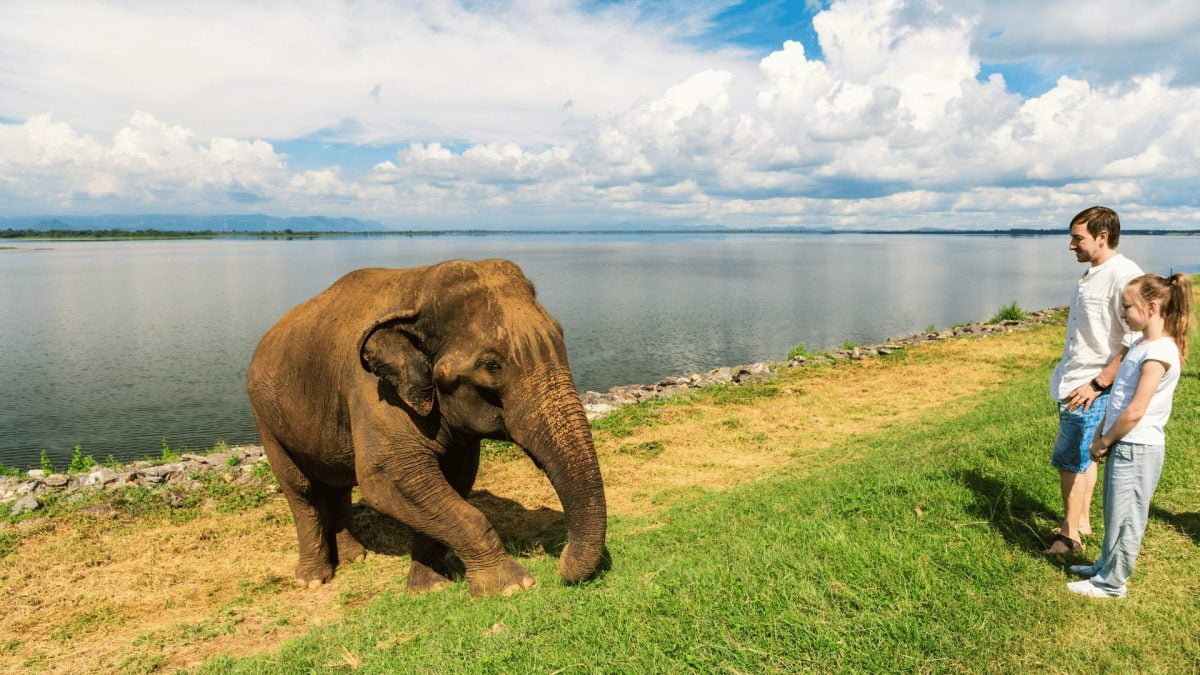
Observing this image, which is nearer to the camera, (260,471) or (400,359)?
(400,359)

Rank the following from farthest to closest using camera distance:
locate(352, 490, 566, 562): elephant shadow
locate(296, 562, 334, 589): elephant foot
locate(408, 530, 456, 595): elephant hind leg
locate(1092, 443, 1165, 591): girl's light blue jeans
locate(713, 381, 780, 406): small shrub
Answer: locate(713, 381, 780, 406): small shrub < locate(352, 490, 566, 562): elephant shadow < locate(296, 562, 334, 589): elephant foot < locate(408, 530, 456, 595): elephant hind leg < locate(1092, 443, 1165, 591): girl's light blue jeans

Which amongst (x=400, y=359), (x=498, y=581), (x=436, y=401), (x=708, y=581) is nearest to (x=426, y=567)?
(x=498, y=581)

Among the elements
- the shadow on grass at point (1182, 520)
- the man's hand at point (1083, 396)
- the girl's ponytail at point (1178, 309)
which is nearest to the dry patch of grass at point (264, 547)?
the shadow on grass at point (1182, 520)

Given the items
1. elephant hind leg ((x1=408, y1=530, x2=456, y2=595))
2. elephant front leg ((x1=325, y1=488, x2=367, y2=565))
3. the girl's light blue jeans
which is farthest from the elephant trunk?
elephant front leg ((x1=325, y1=488, x2=367, y2=565))

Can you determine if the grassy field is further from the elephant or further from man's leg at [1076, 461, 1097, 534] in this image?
the elephant

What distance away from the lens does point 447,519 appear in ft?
20.1

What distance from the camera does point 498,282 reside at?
5.89 metres

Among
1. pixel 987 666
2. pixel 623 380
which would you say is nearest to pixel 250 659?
pixel 987 666

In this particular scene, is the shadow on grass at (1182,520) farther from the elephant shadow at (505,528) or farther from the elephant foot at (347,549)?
the elephant foot at (347,549)

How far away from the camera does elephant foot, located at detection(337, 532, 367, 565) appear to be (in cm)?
863

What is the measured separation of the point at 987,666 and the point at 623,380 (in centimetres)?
2202

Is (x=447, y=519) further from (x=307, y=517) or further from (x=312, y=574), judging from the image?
(x=312, y=574)

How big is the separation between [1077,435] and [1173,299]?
144 centimetres

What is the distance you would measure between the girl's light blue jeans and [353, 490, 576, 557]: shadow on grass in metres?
5.24
